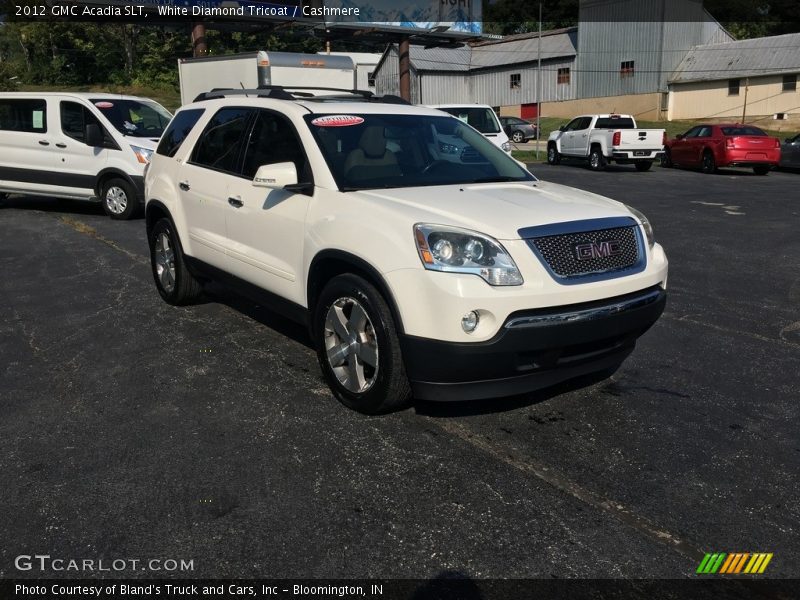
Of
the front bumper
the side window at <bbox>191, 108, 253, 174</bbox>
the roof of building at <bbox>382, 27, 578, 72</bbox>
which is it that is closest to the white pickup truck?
the side window at <bbox>191, 108, 253, 174</bbox>

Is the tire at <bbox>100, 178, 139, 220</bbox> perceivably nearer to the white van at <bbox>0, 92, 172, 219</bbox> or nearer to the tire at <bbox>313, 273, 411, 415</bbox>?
the white van at <bbox>0, 92, 172, 219</bbox>

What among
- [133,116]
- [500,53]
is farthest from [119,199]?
[500,53]

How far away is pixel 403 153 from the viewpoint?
16.0ft

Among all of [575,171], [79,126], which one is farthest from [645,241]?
[575,171]

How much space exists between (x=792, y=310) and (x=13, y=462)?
614 cm

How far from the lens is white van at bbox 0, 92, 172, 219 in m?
11.6

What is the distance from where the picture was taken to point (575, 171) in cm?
2328

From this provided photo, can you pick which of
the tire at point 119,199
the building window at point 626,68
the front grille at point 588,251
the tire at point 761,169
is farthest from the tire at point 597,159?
the building window at point 626,68

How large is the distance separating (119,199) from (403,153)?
27.0 ft

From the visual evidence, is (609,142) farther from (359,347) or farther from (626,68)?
(626,68)

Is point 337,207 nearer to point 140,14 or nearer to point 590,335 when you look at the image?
point 590,335

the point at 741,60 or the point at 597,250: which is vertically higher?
the point at 741,60

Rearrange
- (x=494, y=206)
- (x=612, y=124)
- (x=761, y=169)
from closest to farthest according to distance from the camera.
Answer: (x=494, y=206) < (x=761, y=169) < (x=612, y=124)

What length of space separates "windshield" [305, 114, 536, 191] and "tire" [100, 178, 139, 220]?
25.1ft
